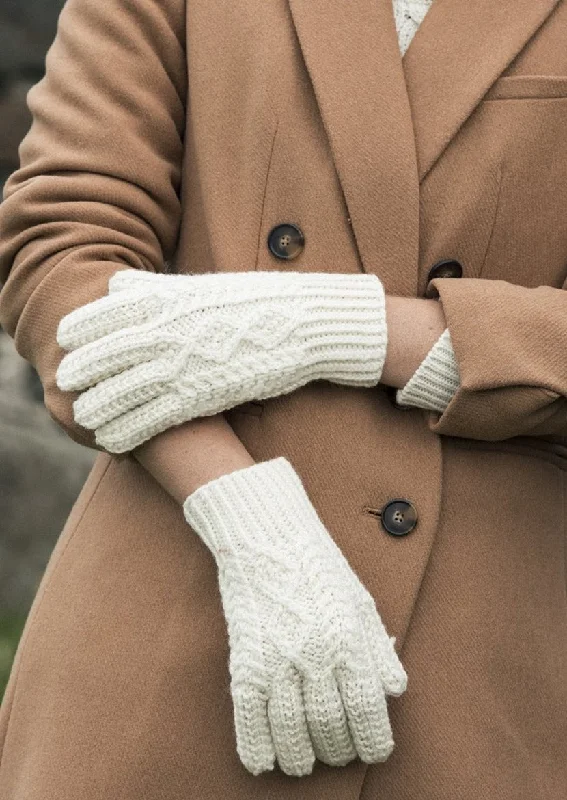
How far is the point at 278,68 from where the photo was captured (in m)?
1.23

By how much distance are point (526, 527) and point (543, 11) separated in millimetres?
599

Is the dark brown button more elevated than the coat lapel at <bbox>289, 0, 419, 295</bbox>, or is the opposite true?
the coat lapel at <bbox>289, 0, 419, 295</bbox>

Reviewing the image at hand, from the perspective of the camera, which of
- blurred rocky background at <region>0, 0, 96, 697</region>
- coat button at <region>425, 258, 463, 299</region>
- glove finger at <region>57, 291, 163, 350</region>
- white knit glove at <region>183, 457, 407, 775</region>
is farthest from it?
blurred rocky background at <region>0, 0, 96, 697</region>

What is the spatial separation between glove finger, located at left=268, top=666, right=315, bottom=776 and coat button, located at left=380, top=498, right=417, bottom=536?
229 mm

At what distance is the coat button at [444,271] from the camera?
122cm

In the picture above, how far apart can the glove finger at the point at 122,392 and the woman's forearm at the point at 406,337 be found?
0.81ft

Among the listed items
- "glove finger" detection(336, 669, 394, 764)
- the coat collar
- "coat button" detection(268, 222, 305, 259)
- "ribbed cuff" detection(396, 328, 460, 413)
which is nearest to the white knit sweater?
"ribbed cuff" detection(396, 328, 460, 413)

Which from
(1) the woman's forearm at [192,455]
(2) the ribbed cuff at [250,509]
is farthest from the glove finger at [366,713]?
(1) the woman's forearm at [192,455]

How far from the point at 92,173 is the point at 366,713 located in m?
0.68

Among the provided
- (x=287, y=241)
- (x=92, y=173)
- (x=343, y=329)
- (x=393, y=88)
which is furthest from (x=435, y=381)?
(x=92, y=173)

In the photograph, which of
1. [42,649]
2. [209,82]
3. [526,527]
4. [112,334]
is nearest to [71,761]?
[42,649]

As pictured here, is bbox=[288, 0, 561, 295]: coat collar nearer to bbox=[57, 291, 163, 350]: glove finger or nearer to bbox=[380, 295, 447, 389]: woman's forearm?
bbox=[380, 295, 447, 389]: woman's forearm

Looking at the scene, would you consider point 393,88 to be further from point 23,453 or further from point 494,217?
point 23,453

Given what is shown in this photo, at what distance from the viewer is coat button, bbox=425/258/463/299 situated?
122 centimetres
